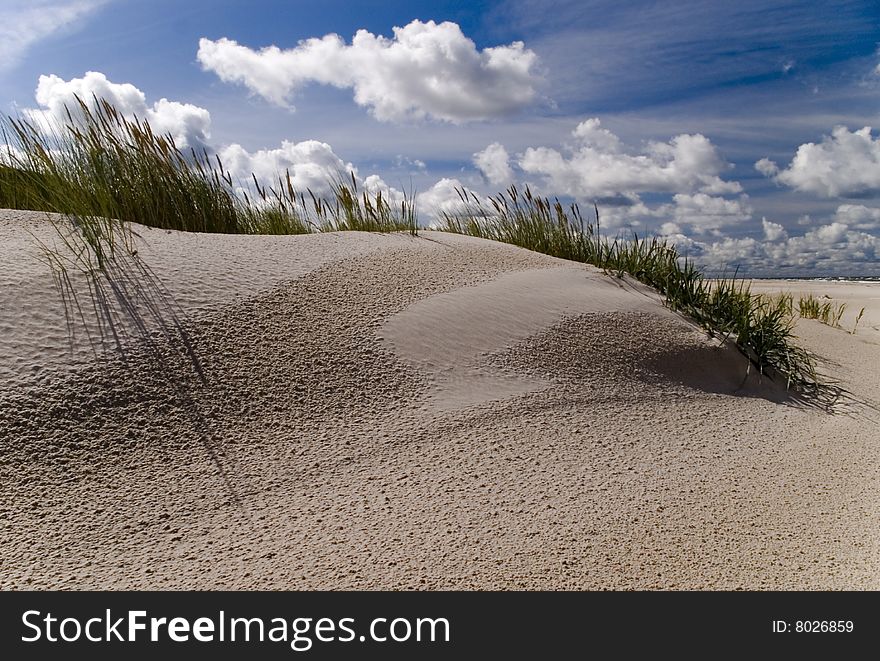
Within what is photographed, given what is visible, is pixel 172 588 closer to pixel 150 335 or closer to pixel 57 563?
pixel 57 563

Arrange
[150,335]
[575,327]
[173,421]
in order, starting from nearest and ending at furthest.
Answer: [173,421]
[150,335]
[575,327]

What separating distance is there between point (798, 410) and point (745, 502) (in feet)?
4.20

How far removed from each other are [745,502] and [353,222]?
3.78m

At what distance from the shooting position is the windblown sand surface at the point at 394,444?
65.5 inches

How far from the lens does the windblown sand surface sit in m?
1.66

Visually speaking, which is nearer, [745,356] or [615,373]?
[615,373]

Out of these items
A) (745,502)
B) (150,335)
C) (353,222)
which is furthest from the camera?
(353,222)

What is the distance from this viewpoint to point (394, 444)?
219cm
